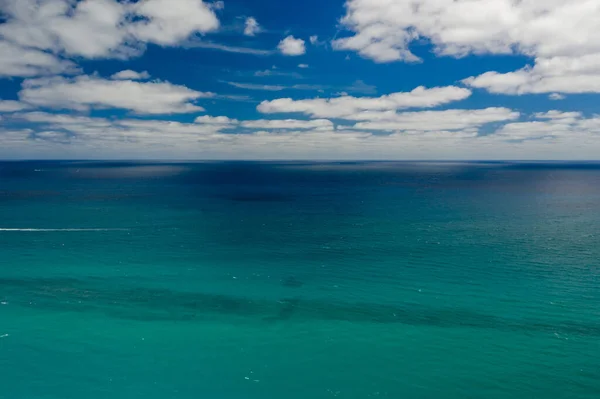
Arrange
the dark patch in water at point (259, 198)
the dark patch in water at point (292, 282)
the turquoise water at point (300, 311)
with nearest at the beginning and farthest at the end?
1. the turquoise water at point (300, 311)
2. the dark patch in water at point (292, 282)
3. the dark patch in water at point (259, 198)

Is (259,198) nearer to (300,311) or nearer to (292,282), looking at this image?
(292,282)

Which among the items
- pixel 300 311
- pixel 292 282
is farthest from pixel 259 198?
pixel 300 311

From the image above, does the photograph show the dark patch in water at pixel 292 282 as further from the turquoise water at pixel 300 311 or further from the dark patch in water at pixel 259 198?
the dark patch in water at pixel 259 198

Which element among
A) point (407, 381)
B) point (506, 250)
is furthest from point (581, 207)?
point (407, 381)

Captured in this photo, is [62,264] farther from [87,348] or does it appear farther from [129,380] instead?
[129,380]

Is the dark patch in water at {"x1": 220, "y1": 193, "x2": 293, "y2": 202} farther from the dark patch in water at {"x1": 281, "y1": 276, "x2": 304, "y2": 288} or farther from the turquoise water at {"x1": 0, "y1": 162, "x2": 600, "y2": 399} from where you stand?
the dark patch in water at {"x1": 281, "y1": 276, "x2": 304, "y2": 288}

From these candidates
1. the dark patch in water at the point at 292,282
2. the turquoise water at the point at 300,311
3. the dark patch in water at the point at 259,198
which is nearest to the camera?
the turquoise water at the point at 300,311

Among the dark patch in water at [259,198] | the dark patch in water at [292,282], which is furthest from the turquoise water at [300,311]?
the dark patch in water at [259,198]

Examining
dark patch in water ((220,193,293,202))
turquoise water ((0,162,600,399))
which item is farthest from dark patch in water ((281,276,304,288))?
dark patch in water ((220,193,293,202))
